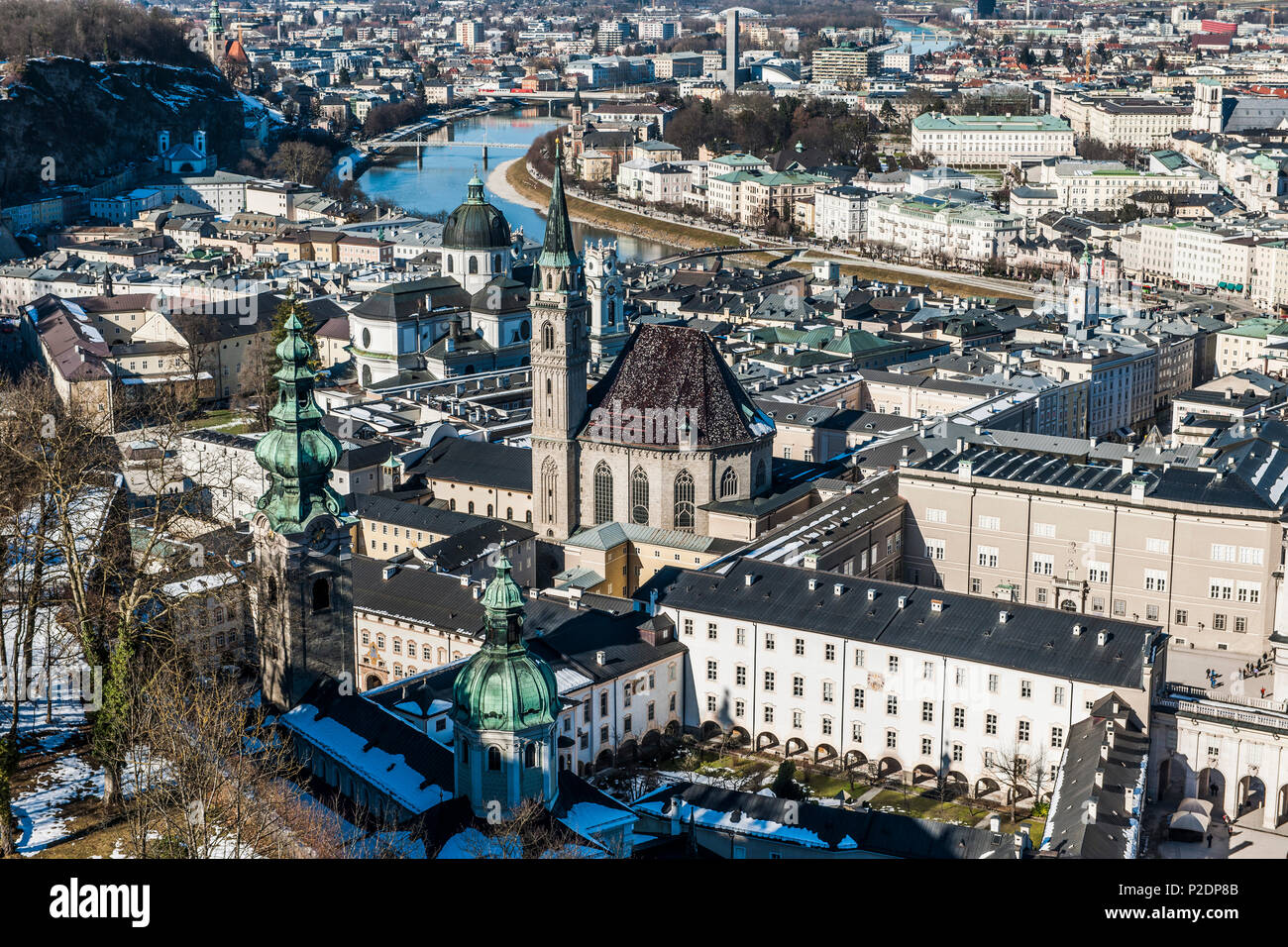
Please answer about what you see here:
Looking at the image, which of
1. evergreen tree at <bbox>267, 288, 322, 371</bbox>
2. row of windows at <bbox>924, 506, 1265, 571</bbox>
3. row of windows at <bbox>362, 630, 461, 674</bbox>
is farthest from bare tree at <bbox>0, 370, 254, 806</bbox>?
evergreen tree at <bbox>267, 288, 322, 371</bbox>

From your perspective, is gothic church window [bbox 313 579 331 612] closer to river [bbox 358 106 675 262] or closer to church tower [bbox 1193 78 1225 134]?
river [bbox 358 106 675 262]

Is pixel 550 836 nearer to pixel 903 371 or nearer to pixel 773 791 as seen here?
pixel 773 791

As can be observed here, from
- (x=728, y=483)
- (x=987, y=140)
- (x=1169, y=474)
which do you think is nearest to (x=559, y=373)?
(x=728, y=483)

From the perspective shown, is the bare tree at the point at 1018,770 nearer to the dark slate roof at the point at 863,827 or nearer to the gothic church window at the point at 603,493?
the dark slate roof at the point at 863,827

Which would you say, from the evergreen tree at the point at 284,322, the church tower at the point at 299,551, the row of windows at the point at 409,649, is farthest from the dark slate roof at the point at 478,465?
the church tower at the point at 299,551

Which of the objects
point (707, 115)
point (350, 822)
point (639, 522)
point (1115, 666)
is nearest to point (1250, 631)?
point (1115, 666)
